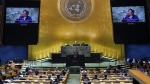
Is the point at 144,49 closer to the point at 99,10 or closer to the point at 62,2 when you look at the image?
the point at 99,10

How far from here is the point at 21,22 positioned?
2000 cm

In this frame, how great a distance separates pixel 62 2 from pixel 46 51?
225 inches

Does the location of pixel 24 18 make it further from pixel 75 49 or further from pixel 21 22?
pixel 75 49

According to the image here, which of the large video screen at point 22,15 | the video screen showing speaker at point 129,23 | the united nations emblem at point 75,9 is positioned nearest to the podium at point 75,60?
the video screen showing speaker at point 129,23

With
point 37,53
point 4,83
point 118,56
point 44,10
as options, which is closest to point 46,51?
point 37,53

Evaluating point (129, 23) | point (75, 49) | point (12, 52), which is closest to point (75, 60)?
point (75, 49)

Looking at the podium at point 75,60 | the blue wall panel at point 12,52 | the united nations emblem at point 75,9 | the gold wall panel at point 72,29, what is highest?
the united nations emblem at point 75,9

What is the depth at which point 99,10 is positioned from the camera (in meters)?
25.4

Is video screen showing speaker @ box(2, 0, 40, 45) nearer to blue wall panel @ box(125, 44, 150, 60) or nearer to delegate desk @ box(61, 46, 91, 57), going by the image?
delegate desk @ box(61, 46, 91, 57)

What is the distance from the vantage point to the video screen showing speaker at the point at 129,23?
64.6ft

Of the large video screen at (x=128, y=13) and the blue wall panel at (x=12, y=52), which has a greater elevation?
the large video screen at (x=128, y=13)

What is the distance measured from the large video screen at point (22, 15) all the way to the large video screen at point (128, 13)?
6.96 meters

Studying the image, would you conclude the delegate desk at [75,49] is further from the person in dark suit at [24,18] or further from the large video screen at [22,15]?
the person in dark suit at [24,18]

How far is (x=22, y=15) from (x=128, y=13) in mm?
9270
